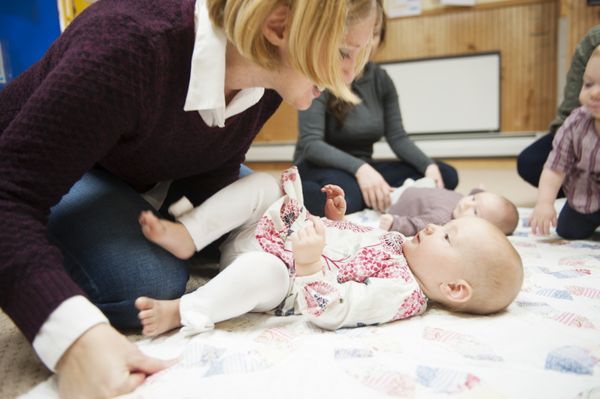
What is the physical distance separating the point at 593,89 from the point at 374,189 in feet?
2.36

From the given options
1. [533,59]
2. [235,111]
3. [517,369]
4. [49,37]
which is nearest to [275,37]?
[235,111]

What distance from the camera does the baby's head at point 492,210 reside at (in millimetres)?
1473

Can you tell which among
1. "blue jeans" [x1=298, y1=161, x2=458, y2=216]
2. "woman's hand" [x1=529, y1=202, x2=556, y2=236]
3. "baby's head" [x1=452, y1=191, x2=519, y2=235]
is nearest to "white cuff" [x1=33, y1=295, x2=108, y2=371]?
"blue jeans" [x1=298, y1=161, x2=458, y2=216]

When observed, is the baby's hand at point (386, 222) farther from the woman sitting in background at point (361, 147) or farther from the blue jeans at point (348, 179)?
the woman sitting in background at point (361, 147)

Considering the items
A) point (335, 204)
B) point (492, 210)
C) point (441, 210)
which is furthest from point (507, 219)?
point (335, 204)

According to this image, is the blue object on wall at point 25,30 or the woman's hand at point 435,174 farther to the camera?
the woman's hand at point 435,174

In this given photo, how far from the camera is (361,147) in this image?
2.06m

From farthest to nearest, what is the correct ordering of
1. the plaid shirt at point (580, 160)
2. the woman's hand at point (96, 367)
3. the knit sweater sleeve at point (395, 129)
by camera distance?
1. the knit sweater sleeve at point (395, 129)
2. the plaid shirt at point (580, 160)
3. the woman's hand at point (96, 367)

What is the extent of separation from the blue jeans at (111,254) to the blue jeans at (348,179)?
0.70 metres

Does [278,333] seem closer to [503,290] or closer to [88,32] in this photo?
[503,290]

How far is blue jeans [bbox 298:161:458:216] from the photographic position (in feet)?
5.04

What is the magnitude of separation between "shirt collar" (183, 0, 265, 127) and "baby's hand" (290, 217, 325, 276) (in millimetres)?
240

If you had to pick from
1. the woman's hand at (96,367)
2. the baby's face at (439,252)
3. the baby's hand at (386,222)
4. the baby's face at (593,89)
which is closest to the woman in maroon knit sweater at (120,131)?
the woman's hand at (96,367)

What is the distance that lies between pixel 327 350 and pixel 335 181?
3.67 feet
